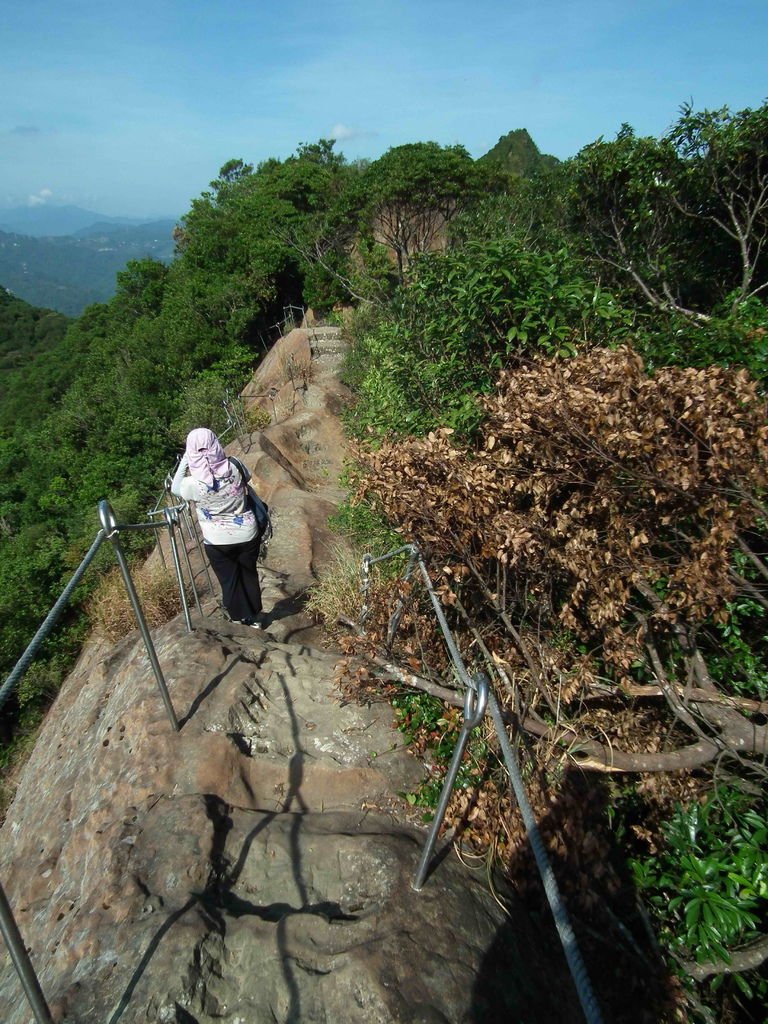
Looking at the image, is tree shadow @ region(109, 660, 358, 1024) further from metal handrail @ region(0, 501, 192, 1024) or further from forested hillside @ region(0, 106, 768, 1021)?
forested hillside @ region(0, 106, 768, 1021)

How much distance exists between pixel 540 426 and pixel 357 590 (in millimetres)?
2529

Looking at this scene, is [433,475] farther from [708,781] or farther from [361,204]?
[361,204]

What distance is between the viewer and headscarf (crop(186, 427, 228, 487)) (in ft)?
15.3

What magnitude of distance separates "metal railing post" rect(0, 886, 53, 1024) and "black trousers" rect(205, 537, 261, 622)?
345cm

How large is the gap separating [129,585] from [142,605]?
3.36 m

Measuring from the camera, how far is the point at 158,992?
2.36m

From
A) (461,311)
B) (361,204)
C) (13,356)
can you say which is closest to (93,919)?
(461,311)

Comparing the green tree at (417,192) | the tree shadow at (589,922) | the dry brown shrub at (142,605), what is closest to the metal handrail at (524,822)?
the tree shadow at (589,922)

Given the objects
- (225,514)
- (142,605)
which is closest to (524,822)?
(225,514)

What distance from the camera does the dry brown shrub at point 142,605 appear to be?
6461 mm

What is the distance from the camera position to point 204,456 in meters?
4.71

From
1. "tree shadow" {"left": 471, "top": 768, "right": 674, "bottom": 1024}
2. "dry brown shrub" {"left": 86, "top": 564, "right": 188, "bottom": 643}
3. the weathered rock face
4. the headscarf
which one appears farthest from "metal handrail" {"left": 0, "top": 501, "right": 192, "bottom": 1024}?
"dry brown shrub" {"left": 86, "top": 564, "right": 188, "bottom": 643}

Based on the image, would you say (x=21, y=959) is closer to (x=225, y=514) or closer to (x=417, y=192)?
(x=225, y=514)

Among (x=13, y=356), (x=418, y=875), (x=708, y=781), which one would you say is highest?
(x=418, y=875)
